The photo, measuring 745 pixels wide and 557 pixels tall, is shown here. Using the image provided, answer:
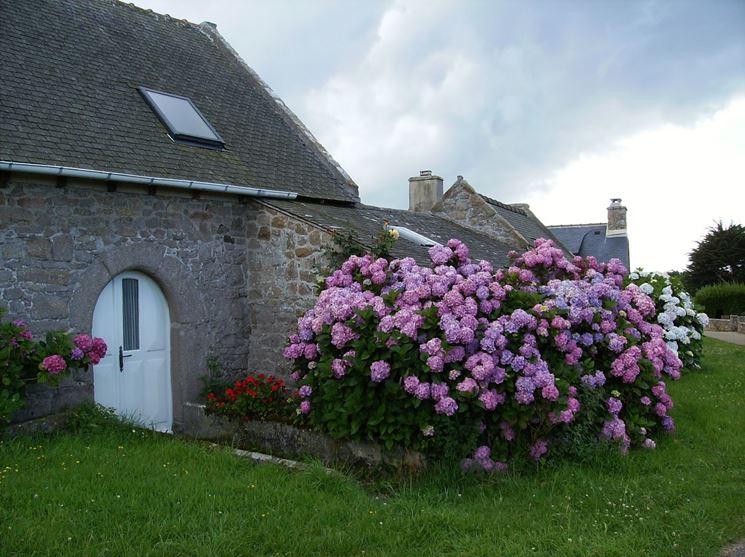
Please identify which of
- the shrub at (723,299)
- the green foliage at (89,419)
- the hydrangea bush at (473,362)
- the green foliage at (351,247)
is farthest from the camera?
the shrub at (723,299)

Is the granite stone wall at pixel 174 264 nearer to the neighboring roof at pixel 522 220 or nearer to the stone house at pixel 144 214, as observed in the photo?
the stone house at pixel 144 214

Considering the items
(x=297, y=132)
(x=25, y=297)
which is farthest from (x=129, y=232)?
(x=297, y=132)

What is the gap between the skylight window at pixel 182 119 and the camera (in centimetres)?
923

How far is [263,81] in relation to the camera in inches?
510

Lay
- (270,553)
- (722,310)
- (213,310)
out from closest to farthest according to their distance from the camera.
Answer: (270,553) → (213,310) → (722,310)

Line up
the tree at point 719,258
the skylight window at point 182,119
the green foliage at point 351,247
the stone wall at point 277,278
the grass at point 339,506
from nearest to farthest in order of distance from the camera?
the grass at point 339,506 < the green foliage at point 351,247 < the stone wall at point 277,278 < the skylight window at point 182,119 < the tree at point 719,258

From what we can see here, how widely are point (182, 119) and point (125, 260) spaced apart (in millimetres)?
2674

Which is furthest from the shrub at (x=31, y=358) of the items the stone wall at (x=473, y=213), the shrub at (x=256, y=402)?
the stone wall at (x=473, y=213)

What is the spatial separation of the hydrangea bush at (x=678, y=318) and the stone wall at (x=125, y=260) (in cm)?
688

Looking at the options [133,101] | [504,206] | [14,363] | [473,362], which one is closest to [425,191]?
[504,206]

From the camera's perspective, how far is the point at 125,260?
7.95m

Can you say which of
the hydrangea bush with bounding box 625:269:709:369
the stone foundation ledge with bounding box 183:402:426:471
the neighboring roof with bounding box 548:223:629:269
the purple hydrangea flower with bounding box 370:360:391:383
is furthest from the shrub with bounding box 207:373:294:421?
the neighboring roof with bounding box 548:223:629:269

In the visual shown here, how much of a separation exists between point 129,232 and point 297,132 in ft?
15.5

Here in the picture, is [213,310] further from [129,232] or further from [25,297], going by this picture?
[25,297]
